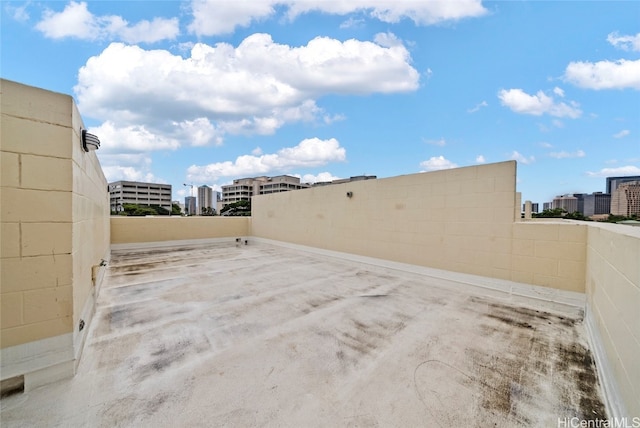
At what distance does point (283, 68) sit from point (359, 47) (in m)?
2.61

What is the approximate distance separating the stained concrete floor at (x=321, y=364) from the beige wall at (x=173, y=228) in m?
6.65

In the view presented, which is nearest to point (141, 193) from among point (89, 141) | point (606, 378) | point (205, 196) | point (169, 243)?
point (205, 196)

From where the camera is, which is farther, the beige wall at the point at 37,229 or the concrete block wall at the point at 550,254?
the concrete block wall at the point at 550,254

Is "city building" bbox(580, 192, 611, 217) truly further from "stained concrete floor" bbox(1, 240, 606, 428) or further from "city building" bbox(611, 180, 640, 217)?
"stained concrete floor" bbox(1, 240, 606, 428)

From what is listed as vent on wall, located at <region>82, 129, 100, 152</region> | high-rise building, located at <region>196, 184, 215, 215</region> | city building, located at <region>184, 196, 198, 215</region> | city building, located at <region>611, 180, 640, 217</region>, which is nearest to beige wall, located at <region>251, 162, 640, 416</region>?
vent on wall, located at <region>82, 129, 100, 152</region>

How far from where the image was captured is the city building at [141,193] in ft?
213

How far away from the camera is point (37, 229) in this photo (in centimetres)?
191

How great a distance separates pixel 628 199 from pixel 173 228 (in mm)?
25748

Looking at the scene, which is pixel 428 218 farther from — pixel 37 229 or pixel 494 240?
pixel 37 229

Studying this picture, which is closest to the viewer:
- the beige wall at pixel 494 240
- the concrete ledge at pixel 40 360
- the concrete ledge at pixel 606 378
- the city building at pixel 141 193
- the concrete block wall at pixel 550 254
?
the concrete ledge at pixel 606 378

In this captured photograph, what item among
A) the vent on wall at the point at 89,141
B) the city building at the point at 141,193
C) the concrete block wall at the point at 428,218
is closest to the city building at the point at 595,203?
the concrete block wall at the point at 428,218

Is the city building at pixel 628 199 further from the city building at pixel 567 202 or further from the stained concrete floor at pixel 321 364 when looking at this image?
the stained concrete floor at pixel 321 364

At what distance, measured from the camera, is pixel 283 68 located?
8.50 metres

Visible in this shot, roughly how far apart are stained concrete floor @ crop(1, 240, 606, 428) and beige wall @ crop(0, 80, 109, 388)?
1.20 ft
